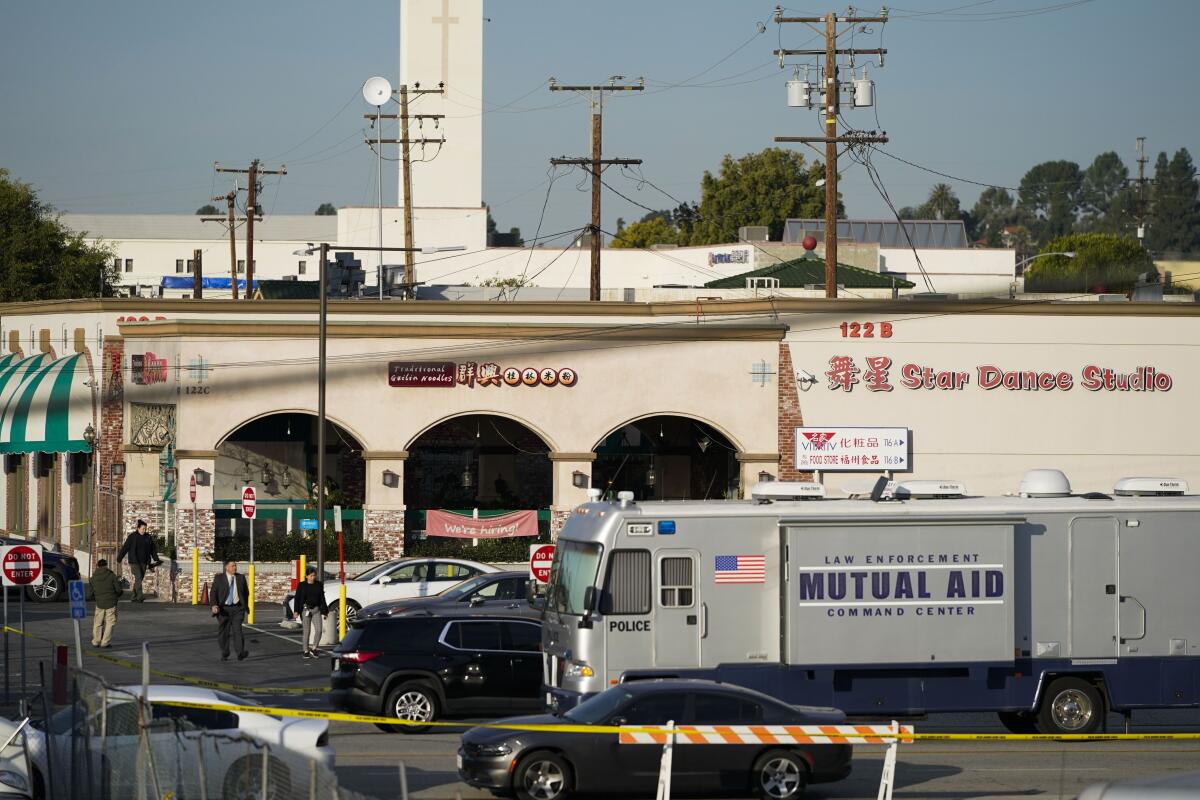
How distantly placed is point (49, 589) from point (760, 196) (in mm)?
86083

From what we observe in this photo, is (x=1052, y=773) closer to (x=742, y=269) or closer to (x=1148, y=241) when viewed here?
(x=742, y=269)

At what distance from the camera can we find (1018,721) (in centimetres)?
2111

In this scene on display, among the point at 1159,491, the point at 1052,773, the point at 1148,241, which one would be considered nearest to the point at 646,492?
the point at 1159,491

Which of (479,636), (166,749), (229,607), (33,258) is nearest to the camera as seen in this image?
(166,749)

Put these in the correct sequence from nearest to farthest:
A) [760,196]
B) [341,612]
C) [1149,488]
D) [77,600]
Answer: [1149,488], [77,600], [341,612], [760,196]

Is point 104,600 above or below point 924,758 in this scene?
above

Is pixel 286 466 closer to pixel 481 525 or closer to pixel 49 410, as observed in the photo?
pixel 49 410

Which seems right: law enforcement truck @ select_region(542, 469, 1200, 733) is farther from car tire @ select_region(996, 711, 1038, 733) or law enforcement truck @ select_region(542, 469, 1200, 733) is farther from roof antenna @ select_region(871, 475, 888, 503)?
car tire @ select_region(996, 711, 1038, 733)

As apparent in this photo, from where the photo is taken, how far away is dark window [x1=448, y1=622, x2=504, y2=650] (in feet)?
70.1

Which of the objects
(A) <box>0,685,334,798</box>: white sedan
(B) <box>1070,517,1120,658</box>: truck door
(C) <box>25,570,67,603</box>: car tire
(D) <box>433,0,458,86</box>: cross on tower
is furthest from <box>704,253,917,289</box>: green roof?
(A) <box>0,685,334,798</box>: white sedan

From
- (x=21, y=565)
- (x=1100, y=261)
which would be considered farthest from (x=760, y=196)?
(x=21, y=565)

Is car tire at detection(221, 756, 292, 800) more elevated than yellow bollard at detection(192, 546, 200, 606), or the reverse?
car tire at detection(221, 756, 292, 800)

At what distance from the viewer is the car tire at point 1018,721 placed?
20812 millimetres

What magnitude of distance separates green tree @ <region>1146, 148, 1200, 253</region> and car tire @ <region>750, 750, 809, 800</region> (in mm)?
181435
